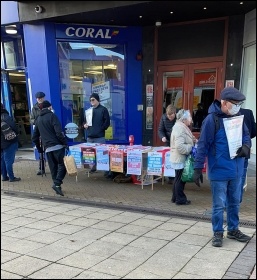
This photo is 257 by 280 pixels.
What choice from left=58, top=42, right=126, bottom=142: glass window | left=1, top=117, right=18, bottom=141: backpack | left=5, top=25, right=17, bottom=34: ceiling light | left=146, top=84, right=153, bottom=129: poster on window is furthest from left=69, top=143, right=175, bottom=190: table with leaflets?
left=5, top=25, right=17, bottom=34: ceiling light

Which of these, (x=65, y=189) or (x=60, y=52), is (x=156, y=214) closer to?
(x=65, y=189)

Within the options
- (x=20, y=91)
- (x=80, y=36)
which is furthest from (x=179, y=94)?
(x=20, y=91)

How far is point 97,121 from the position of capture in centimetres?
677

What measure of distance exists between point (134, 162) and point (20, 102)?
6594mm

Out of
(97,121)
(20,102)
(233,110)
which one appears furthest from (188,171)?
(20,102)

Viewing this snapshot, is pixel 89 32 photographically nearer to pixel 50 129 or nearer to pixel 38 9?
pixel 38 9

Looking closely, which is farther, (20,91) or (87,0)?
(20,91)

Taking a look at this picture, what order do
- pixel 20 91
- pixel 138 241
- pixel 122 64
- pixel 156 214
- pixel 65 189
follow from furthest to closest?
pixel 20 91 → pixel 122 64 → pixel 65 189 → pixel 156 214 → pixel 138 241

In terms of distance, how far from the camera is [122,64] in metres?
8.77

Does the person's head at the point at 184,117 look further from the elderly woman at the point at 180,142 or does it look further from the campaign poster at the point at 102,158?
the campaign poster at the point at 102,158

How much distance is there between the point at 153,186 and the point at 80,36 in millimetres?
4791

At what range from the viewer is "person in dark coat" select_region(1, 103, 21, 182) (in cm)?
638

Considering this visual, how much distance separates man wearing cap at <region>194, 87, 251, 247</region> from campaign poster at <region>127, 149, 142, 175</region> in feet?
7.43

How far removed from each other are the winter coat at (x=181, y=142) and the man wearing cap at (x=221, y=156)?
116 centimetres
